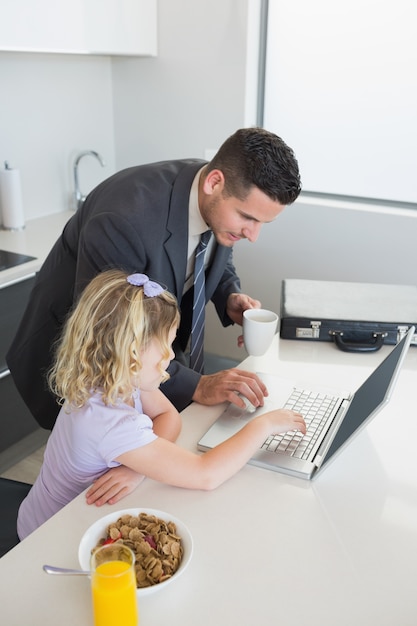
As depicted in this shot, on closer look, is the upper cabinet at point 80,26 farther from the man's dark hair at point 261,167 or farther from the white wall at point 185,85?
the man's dark hair at point 261,167

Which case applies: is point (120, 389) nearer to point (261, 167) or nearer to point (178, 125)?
point (261, 167)

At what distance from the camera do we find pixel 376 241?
8.65ft

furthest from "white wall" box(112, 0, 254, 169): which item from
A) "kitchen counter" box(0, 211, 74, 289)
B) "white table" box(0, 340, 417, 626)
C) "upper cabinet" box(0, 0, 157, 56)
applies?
"white table" box(0, 340, 417, 626)

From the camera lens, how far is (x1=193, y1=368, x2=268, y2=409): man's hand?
4.63ft

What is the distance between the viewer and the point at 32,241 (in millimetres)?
2520

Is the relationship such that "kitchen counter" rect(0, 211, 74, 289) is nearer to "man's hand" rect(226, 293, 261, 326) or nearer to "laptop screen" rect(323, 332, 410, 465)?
"man's hand" rect(226, 293, 261, 326)

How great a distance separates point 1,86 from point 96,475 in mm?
1935

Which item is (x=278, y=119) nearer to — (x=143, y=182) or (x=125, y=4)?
(x=125, y=4)

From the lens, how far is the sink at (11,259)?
2.21 m

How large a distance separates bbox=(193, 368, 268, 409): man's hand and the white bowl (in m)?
0.45

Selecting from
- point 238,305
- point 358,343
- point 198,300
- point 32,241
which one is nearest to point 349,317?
point 358,343

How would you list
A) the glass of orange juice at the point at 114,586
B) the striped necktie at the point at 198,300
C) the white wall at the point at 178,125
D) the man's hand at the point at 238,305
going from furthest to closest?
the white wall at the point at 178,125, the man's hand at the point at 238,305, the striped necktie at the point at 198,300, the glass of orange juice at the point at 114,586

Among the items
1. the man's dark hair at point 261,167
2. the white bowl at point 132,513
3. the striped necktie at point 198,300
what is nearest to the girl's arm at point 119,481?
the white bowl at point 132,513

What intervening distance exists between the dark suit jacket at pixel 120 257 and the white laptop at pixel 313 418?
0.60ft
